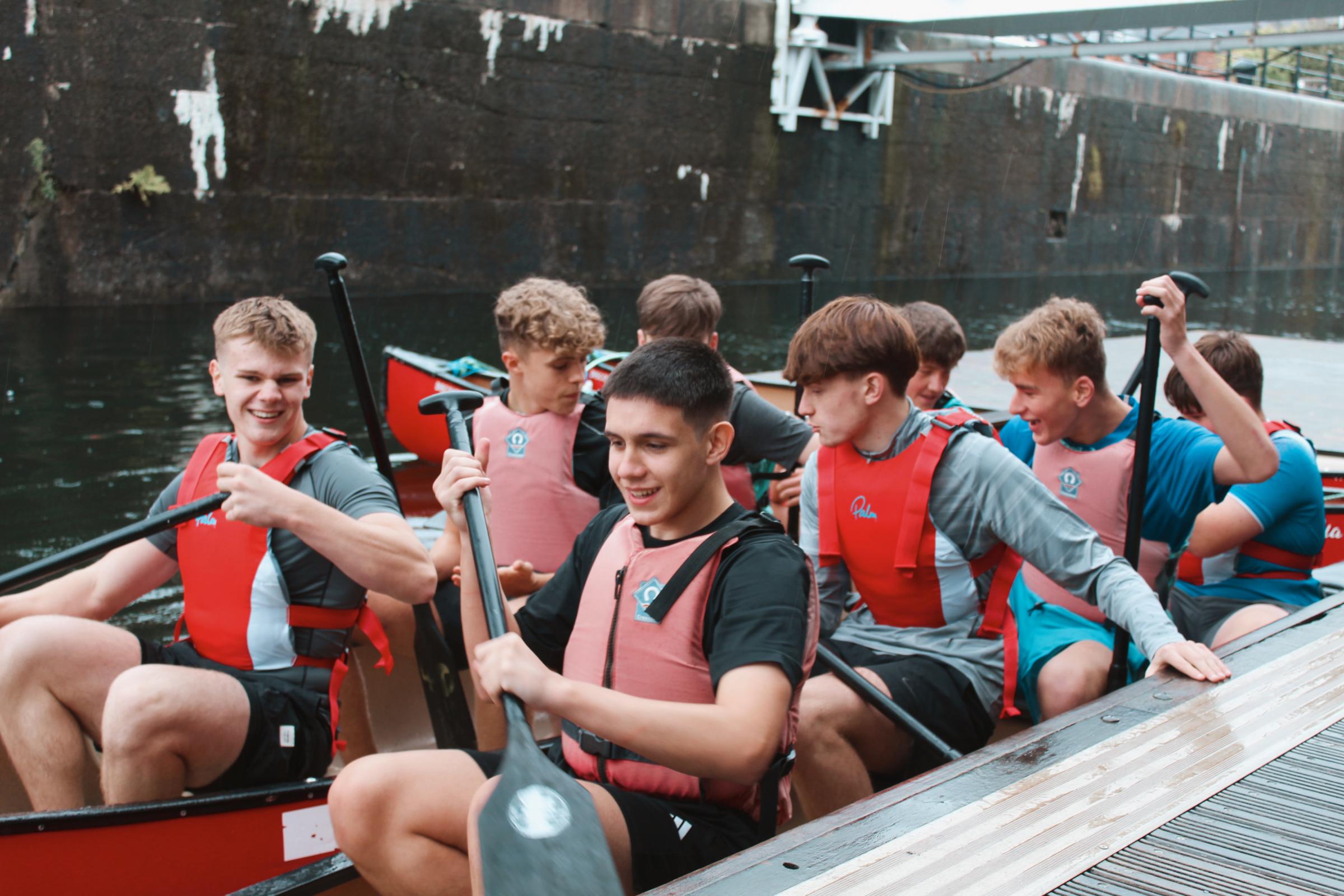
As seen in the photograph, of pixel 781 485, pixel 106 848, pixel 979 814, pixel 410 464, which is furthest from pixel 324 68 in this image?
pixel 979 814

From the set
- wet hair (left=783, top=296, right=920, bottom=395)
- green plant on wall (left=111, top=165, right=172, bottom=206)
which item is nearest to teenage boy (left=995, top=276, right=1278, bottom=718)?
wet hair (left=783, top=296, right=920, bottom=395)

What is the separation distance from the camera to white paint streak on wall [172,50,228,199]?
8961 millimetres

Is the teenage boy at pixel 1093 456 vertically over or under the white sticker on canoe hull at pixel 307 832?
over

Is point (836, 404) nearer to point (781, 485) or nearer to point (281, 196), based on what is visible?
point (781, 485)

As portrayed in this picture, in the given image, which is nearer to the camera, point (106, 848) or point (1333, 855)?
point (1333, 855)

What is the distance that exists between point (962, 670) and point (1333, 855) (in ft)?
2.34

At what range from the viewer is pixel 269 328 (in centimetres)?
222

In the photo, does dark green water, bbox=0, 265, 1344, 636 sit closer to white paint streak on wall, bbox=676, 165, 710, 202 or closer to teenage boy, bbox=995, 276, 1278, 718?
white paint streak on wall, bbox=676, 165, 710, 202

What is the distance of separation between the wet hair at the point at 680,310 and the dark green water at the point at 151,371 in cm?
219

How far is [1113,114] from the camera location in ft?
55.8

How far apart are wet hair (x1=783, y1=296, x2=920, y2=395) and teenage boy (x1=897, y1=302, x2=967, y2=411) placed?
89cm

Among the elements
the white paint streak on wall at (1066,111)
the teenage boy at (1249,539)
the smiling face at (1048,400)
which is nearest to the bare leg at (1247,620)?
the teenage boy at (1249,539)

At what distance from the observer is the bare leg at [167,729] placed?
1.97m

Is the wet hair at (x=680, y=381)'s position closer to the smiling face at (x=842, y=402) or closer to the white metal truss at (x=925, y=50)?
the smiling face at (x=842, y=402)
